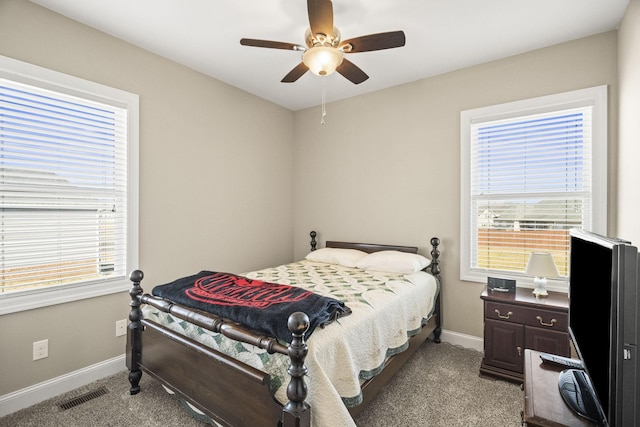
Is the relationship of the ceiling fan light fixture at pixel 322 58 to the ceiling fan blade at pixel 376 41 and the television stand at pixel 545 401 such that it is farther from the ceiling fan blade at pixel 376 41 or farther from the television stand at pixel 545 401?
the television stand at pixel 545 401

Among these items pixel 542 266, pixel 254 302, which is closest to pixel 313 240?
pixel 254 302

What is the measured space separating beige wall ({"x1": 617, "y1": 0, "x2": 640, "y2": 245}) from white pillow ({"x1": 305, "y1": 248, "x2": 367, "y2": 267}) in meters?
2.16

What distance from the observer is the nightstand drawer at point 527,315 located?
7.60ft

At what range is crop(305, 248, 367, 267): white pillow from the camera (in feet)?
11.3

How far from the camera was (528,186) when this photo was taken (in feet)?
9.43

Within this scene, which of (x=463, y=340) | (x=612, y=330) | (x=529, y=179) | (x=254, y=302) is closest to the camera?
(x=612, y=330)

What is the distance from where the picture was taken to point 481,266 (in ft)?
10.2

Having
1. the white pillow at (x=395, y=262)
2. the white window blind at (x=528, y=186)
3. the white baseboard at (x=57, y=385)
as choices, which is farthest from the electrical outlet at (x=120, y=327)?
the white window blind at (x=528, y=186)

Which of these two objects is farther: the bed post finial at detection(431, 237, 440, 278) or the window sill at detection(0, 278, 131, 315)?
the bed post finial at detection(431, 237, 440, 278)

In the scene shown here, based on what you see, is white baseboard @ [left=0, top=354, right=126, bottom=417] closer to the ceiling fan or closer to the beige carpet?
the beige carpet

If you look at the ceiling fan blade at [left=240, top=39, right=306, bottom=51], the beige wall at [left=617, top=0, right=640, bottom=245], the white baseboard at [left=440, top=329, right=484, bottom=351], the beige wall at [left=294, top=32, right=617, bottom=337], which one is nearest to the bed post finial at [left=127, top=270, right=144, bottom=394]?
the ceiling fan blade at [left=240, top=39, right=306, bottom=51]

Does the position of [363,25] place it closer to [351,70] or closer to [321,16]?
[351,70]

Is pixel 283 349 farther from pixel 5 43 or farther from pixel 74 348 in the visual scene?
pixel 5 43

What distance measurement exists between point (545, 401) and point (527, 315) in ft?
4.47
